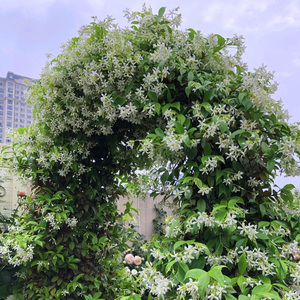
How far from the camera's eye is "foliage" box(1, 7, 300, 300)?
126 centimetres

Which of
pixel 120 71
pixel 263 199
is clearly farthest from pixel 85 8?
pixel 263 199

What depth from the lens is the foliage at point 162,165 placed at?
126 cm

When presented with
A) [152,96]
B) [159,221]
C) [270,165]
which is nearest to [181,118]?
[152,96]

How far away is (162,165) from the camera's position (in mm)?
1584

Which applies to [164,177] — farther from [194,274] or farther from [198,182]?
[194,274]

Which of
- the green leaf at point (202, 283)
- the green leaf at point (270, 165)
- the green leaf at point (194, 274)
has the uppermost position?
the green leaf at point (270, 165)

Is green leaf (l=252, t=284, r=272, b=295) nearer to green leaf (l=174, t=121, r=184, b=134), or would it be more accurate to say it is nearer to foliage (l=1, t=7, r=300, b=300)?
foliage (l=1, t=7, r=300, b=300)

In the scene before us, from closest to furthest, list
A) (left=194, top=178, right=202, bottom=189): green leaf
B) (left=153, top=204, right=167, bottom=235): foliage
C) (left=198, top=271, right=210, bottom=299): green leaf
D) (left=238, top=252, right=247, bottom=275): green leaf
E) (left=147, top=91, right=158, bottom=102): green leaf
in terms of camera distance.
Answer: (left=198, top=271, right=210, bottom=299): green leaf → (left=238, top=252, right=247, bottom=275): green leaf → (left=194, top=178, right=202, bottom=189): green leaf → (left=147, top=91, right=158, bottom=102): green leaf → (left=153, top=204, right=167, bottom=235): foliage

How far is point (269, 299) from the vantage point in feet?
3.45

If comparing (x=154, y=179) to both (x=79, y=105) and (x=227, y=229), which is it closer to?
(x=227, y=229)

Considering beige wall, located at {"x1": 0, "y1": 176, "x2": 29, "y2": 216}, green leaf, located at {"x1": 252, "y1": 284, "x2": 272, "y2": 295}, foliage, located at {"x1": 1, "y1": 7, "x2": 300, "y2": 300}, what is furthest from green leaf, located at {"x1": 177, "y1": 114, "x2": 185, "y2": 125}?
beige wall, located at {"x1": 0, "y1": 176, "x2": 29, "y2": 216}

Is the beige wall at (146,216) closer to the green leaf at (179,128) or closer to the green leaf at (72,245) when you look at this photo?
the green leaf at (72,245)

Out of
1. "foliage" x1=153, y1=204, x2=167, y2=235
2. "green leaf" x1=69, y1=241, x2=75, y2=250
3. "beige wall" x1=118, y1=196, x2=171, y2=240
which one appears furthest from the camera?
"foliage" x1=153, y1=204, x2=167, y2=235

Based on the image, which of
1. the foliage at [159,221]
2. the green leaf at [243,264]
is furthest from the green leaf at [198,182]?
the foliage at [159,221]
